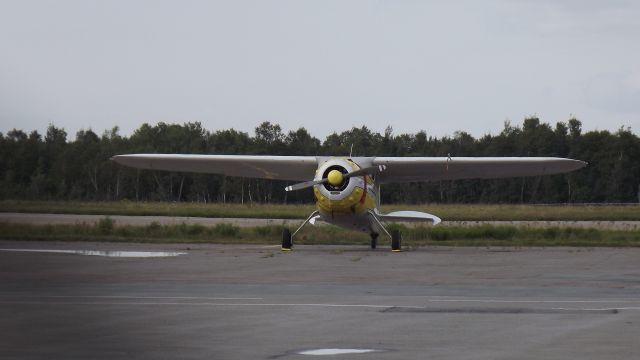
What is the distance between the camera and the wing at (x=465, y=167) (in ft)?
92.5

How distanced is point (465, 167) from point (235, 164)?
6.31m

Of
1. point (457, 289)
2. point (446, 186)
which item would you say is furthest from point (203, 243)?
point (446, 186)

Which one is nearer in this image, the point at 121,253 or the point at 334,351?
the point at 334,351

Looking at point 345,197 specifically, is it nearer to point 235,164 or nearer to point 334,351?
point 235,164

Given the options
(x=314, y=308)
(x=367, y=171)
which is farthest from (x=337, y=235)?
(x=314, y=308)

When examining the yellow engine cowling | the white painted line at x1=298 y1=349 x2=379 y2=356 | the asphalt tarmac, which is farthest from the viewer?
the yellow engine cowling

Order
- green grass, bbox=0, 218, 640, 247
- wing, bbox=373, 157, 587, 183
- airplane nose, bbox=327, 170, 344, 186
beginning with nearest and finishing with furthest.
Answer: airplane nose, bbox=327, 170, 344, 186 < wing, bbox=373, 157, 587, 183 < green grass, bbox=0, 218, 640, 247

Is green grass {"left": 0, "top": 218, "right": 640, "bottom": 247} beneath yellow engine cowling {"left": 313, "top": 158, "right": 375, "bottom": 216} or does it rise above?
beneath

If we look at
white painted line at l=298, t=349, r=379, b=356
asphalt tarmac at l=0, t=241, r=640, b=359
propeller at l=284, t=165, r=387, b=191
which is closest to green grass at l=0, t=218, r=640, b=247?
propeller at l=284, t=165, r=387, b=191

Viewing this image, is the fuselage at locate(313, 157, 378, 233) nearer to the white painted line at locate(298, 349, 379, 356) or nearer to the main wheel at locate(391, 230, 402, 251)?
the main wheel at locate(391, 230, 402, 251)

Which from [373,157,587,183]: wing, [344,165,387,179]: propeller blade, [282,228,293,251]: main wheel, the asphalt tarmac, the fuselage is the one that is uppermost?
[373,157,587,183]: wing

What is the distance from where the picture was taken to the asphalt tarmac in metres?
8.62

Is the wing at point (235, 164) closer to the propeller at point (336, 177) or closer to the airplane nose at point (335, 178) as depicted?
the propeller at point (336, 177)

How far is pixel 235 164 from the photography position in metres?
29.8
